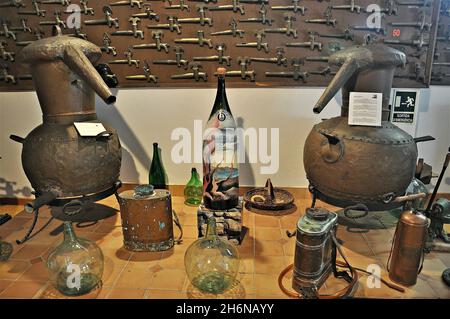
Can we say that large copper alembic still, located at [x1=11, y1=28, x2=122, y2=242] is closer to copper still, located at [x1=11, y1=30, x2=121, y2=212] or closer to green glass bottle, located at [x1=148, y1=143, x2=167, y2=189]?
copper still, located at [x1=11, y1=30, x2=121, y2=212]

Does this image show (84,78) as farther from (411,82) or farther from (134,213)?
(411,82)

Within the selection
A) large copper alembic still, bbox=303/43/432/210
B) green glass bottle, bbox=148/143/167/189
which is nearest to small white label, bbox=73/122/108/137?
green glass bottle, bbox=148/143/167/189

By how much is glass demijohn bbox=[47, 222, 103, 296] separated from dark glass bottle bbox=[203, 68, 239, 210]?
556 mm

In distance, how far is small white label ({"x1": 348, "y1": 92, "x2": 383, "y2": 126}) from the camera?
1567 mm

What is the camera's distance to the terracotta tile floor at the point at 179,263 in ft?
4.21

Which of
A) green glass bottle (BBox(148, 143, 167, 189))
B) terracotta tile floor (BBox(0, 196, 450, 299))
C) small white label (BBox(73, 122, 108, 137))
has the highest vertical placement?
small white label (BBox(73, 122, 108, 137))

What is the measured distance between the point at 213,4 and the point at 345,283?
5.39 feet

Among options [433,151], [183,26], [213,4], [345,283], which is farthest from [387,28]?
[345,283]

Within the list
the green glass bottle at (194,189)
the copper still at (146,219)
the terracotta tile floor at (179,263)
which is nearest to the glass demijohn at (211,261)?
the terracotta tile floor at (179,263)

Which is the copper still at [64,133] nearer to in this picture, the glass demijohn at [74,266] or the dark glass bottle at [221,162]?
the glass demijohn at [74,266]

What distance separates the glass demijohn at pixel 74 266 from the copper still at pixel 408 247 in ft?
3.74

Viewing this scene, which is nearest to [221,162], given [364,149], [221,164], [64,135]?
[221,164]

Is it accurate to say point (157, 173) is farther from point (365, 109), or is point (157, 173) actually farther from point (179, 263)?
point (365, 109)

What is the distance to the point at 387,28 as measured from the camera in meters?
1.99
